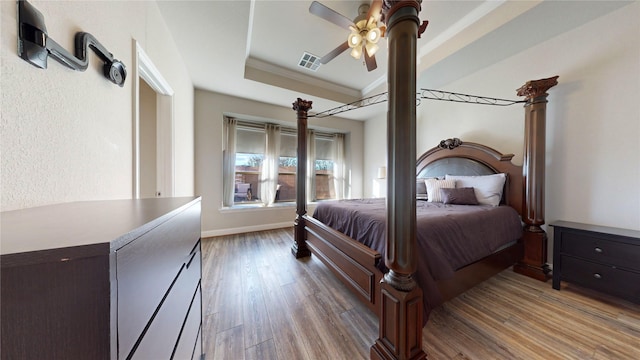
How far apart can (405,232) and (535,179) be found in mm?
2238

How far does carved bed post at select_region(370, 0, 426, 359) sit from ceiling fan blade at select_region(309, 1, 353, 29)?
910mm

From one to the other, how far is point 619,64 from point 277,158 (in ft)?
14.8

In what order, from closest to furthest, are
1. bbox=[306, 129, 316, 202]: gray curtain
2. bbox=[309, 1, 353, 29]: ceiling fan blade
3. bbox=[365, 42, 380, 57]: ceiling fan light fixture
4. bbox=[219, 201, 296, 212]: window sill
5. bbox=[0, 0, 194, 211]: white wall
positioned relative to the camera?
bbox=[0, 0, 194, 211]: white wall < bbox=[309, 1, 353, 29]: ceiling fan blade < bbox=[365, 42, 380, 57]: ceiling fan light fixture < bbox=[219, 201, 296, 212]: window sill < bbox=[306, 129, 316, 202]: gray curtain

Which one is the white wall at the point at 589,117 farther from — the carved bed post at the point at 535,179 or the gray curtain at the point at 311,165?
the gray curtain at the point at 311,165

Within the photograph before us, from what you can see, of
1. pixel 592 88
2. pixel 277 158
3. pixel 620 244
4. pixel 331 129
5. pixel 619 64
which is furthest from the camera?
pixel 331 129

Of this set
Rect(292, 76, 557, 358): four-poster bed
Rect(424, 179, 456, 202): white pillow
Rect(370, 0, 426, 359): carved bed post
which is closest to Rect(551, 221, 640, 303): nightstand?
Rect(292, 76, 557, 358): four-poster bed

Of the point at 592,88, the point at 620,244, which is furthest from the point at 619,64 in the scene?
the point at 620,244

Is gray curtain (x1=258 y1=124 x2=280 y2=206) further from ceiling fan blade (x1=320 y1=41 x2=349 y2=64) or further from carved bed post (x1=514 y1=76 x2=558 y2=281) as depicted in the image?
carved bed post (x1=514 y1=76 x2=558 y2=281)

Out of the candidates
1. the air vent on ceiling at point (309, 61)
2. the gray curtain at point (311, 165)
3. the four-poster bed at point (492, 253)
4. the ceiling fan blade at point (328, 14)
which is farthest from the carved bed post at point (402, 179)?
the gray curtain at point (311, 165)

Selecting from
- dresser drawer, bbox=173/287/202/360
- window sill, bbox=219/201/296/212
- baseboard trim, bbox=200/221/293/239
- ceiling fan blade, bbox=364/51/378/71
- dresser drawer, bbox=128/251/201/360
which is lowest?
baseboard trim, bbox=200/221/293/239

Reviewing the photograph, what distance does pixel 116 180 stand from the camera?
122 cm

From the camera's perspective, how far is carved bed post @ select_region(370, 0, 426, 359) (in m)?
1.08

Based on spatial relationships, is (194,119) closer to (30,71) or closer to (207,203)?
(207,203)

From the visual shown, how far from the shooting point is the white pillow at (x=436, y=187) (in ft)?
9.27
